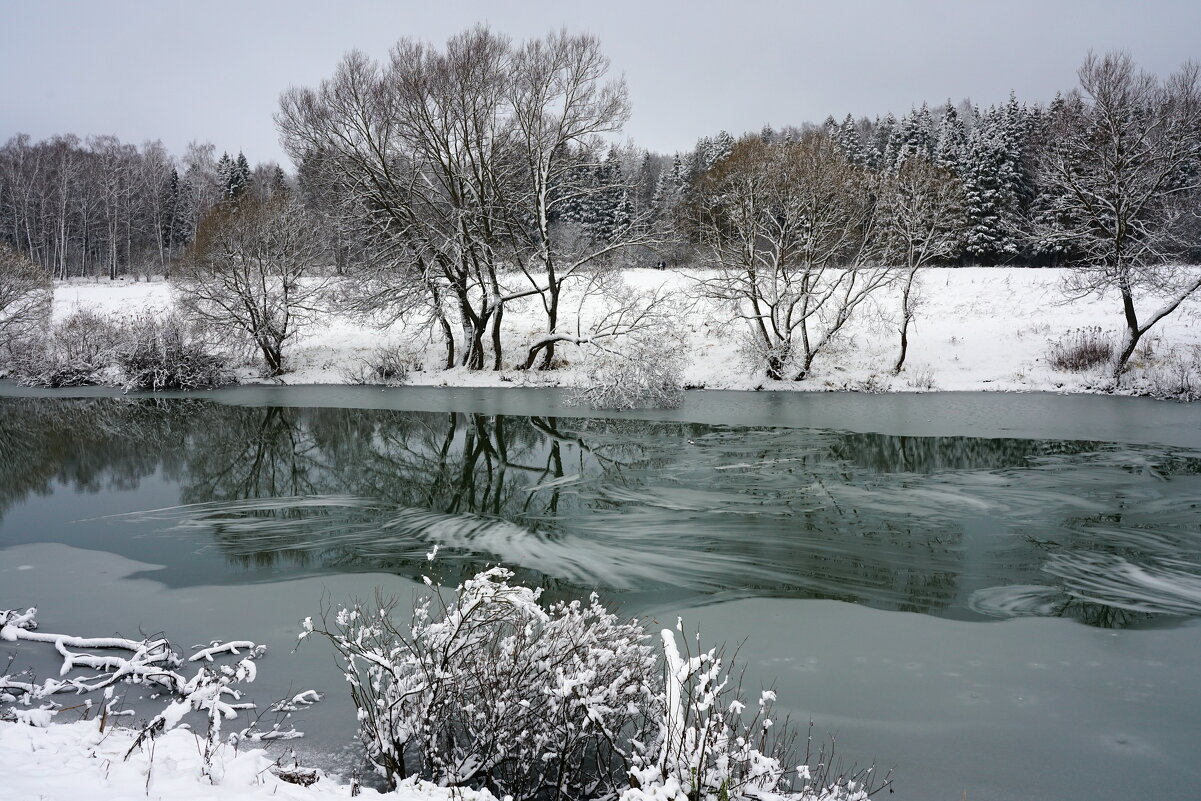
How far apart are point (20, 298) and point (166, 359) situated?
24.5ft

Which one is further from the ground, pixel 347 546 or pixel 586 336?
pixel 586 336

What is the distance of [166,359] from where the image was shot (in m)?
27.3

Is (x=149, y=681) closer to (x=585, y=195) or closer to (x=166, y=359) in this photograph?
(x=585, y=195)

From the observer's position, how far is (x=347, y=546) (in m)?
10.2

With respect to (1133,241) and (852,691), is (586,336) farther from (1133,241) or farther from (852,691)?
(852,691)

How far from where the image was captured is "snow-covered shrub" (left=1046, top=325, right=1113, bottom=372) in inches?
912

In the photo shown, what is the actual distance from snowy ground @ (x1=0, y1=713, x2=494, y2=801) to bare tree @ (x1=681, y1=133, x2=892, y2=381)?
2070cm

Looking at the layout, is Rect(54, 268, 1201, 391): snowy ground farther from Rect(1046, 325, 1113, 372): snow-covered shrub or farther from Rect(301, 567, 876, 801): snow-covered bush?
Rect(301, 567, 876, 801): snow-covered bush

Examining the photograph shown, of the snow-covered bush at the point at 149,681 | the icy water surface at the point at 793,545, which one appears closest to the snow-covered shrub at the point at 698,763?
the icy water surface at the point at 793,545

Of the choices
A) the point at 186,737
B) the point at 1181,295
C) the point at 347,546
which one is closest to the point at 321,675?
the point at 186,737

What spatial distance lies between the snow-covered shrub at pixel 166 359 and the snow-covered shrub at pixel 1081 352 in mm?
29033

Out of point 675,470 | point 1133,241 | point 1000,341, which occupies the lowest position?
point 675,470

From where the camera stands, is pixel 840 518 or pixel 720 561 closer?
pixel 720 561

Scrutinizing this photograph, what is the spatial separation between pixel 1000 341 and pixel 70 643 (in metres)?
27.3
